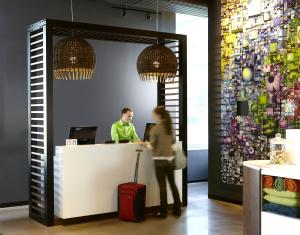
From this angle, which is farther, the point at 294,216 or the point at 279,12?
the point at 279,12

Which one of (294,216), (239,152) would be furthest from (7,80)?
(294,216)

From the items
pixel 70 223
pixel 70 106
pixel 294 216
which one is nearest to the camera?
pixel 294 216

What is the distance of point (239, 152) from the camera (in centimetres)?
764

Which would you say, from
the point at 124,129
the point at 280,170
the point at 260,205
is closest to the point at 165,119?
the point at 124,129

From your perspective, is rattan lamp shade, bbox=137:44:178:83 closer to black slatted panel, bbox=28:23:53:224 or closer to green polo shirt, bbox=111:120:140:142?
green polo shirt, bbox=111:120:140:142

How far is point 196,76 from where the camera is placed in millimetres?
10594

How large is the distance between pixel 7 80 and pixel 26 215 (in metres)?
2.23

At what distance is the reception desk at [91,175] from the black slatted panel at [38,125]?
0.62ft

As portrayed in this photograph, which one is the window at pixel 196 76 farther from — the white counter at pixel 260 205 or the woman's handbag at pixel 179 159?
the white counter at pixel 260 205

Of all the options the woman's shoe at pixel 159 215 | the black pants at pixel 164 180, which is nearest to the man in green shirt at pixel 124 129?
Result: the black pants at pixel 164 180

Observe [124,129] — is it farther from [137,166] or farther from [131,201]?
[131,201]

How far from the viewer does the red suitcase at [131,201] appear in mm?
6457

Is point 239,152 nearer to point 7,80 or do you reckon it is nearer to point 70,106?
point 70,106

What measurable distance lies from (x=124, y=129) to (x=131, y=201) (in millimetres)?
1632
